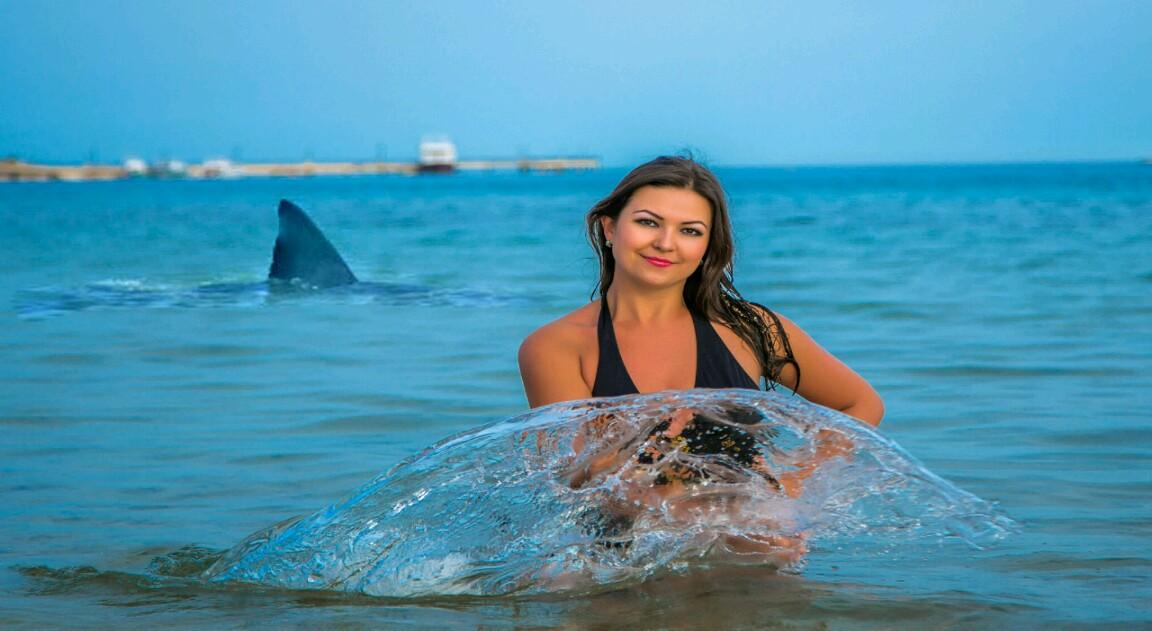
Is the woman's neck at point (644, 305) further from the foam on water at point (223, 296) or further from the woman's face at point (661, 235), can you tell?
the foam on water at point (223, 296)

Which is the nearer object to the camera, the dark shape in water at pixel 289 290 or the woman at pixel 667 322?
the woman at pixel 667 322

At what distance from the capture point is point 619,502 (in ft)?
12.1

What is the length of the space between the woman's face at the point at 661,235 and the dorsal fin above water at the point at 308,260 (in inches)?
392

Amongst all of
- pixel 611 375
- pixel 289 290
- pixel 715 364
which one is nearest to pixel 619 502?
pixel 611 375

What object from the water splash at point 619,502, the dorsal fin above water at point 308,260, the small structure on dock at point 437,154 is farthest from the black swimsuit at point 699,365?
the small structure on dock at point 437,154

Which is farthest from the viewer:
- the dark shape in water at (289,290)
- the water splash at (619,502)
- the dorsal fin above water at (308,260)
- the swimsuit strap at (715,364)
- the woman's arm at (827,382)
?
the dorsal fin above water at (308,260)

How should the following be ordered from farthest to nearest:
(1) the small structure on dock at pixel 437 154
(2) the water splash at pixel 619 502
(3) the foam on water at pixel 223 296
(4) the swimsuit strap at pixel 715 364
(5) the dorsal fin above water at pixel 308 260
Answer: (1) the small structure on dock at pixel 437 154
(5) the dorsal fin above water at pixel 308 260
(3) the foam on water at pixel 223 296
(4) the swimsuit strap at pixel 715 364
(2) the water splash at pixel 619 502

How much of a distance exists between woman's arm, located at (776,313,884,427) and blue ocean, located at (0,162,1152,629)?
0.19 meters

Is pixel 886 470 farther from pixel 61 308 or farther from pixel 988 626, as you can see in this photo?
pixel 61 308

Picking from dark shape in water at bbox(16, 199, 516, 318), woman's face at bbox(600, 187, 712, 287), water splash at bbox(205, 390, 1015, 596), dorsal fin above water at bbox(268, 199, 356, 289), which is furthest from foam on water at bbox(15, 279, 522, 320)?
woman's face at bbox(600, 187, 712, 287)

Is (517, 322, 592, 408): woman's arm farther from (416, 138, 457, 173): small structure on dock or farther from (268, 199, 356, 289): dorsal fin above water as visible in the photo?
(416, 138, 457, 173): small structure on dock

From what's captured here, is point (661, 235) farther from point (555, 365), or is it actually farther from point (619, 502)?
point (619, 502)

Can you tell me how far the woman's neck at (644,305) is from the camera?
3.79 metres

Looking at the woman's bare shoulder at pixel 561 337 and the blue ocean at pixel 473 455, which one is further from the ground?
the woman's bare shoulder at pixel 561 337
